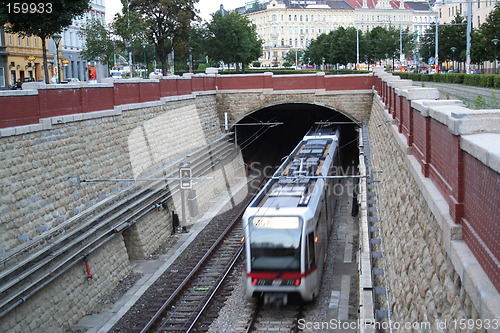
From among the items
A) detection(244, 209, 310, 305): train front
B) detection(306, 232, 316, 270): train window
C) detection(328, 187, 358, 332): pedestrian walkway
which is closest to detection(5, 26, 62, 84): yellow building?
detection(328, 187, 358, 332): pedestrian walkway

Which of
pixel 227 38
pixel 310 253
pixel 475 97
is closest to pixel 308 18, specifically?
pixel 227 38

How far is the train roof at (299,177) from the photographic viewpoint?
16.4m

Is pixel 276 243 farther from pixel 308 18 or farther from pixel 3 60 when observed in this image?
pixel 308 18

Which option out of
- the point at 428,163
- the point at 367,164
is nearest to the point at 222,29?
the point at 367,164

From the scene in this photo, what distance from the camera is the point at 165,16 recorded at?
54.5 m

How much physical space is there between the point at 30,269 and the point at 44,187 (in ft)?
9.16

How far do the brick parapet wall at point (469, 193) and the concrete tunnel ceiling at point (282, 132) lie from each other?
29.7 m

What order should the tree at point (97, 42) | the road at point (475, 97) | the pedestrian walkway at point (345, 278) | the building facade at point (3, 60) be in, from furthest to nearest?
1. the building facade at point (3, 60)
2. the tree at point (97, 42)
3. the pedestrian walkway at point (345, 278)
4. the road at point (475, 97)

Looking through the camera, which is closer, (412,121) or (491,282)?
(491,282)

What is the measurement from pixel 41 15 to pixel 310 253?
17595 mm

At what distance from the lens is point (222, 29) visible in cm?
6191

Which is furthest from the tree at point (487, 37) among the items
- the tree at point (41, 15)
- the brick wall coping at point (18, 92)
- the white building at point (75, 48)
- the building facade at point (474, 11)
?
the brick wall coping at point (18, 92)

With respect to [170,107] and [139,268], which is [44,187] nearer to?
[139,268]

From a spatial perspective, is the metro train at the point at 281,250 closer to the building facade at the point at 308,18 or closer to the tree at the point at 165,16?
the tree at the point at 165,16
